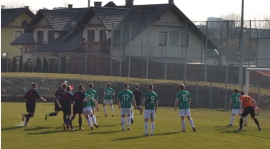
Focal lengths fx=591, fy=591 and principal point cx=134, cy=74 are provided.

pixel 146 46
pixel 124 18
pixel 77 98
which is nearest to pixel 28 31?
pixel 124 18

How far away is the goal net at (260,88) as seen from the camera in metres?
29.2

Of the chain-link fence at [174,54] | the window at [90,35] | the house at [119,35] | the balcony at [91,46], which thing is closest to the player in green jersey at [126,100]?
the chain-link fence at [174,54]

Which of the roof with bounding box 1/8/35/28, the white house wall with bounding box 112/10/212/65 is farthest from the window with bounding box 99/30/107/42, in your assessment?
the roof with bounding box 1/8/35/28

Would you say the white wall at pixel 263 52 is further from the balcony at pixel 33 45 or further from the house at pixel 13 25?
the house at pixel 13 25

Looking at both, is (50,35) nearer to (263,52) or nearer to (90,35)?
(90,35)

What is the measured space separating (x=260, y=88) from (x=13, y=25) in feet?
198

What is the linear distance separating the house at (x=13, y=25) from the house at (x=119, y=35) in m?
6.91

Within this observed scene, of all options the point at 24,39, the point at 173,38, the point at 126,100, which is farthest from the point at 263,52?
the point at 24,39

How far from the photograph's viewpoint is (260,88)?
98.4 ft

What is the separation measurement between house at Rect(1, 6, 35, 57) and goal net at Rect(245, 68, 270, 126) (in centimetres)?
5649

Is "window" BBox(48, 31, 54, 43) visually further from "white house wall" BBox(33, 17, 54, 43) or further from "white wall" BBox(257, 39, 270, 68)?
"white wall" BBox(257, 39, 270, 68)

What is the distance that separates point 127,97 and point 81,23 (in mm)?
45461

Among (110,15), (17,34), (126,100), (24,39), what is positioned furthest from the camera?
(17,34)

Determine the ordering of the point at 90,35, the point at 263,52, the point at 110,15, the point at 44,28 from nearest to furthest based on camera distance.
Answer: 1. the point at 263,52
2. the point at 110,15
3. the point at 90,35
4. the point at 44,28
